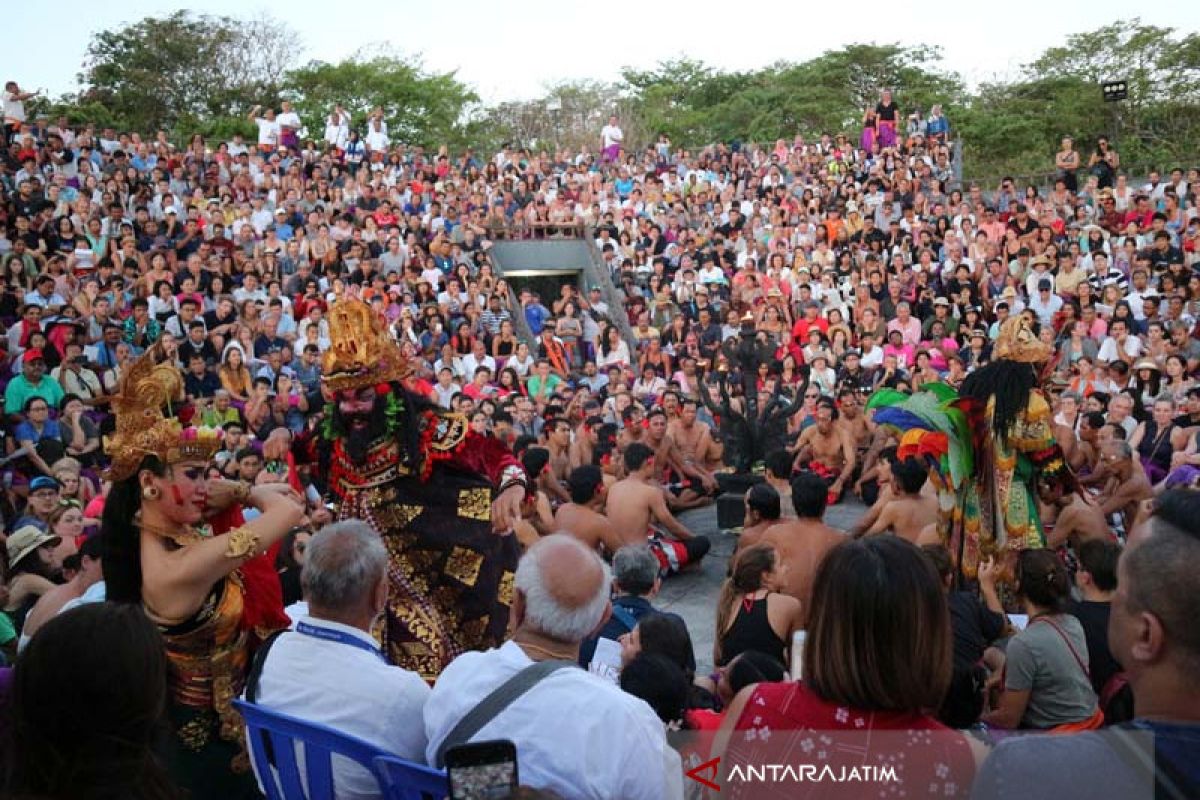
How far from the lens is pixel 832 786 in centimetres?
231

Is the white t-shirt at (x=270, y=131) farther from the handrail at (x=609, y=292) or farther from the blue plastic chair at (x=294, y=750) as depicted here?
the blue plastic chair at (x=294, y=750)

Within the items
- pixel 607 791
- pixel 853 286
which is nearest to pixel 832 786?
pixel 607 791

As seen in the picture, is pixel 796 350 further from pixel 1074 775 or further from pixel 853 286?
pixel 1074 775

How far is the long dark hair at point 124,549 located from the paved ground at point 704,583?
339cm

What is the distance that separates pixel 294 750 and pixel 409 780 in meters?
0.36

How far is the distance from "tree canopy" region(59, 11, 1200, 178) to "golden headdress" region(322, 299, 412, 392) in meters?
26.7

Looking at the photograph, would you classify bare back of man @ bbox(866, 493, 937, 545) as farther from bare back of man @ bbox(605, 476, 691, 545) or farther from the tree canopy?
the tree canopy

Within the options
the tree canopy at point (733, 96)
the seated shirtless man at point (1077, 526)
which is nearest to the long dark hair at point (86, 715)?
the seated shirtless man at point (1077, 526)

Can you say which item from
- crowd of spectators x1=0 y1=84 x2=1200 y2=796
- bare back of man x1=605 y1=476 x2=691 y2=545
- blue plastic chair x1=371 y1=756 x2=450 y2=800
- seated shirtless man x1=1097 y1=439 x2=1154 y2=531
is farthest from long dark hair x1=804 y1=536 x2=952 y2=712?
seated shirtless man x1=1097 y1=439 x2=1154 y2=531

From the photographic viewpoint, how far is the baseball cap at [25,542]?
6.22 metres

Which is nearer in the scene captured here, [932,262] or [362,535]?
[362,535]

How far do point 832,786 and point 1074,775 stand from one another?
27.5 inches

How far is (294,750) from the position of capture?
2822 mm

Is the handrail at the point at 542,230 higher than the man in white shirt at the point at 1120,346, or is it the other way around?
the handrail at the point at 542,230
